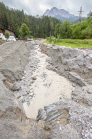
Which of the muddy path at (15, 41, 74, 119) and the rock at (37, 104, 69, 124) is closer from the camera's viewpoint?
the rock at (37, 104, 69, 124)

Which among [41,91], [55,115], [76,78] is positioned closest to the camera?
[55,115]

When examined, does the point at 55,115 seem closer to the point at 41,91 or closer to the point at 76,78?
the point at 41,91

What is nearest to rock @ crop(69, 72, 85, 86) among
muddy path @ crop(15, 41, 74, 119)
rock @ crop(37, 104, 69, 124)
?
muddy path @ crop(15, 41, 74, 119)

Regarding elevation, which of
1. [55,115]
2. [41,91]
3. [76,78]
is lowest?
[41,91]

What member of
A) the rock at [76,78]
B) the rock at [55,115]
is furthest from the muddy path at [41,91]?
the rock at [55,115]

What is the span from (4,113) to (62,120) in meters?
3.28

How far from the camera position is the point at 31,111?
6078mm

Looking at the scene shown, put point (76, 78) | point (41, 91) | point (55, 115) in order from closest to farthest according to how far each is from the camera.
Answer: point (55, 115) → point (41, 91) → point (76, 78)

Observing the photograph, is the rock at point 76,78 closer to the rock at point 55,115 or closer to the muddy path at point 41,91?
the muddy path at point 41,91

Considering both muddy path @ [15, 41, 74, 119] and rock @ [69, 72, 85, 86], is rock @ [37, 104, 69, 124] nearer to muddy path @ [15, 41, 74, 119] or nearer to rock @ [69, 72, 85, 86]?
muddy path @ [15, 41, 74, 119]

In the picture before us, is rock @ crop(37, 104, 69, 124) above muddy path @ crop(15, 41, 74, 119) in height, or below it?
above

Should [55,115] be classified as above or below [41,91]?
above

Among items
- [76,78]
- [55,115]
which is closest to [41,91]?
[55,115]

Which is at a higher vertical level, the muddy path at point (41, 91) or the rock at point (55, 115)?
the rock at point (55, 115)
